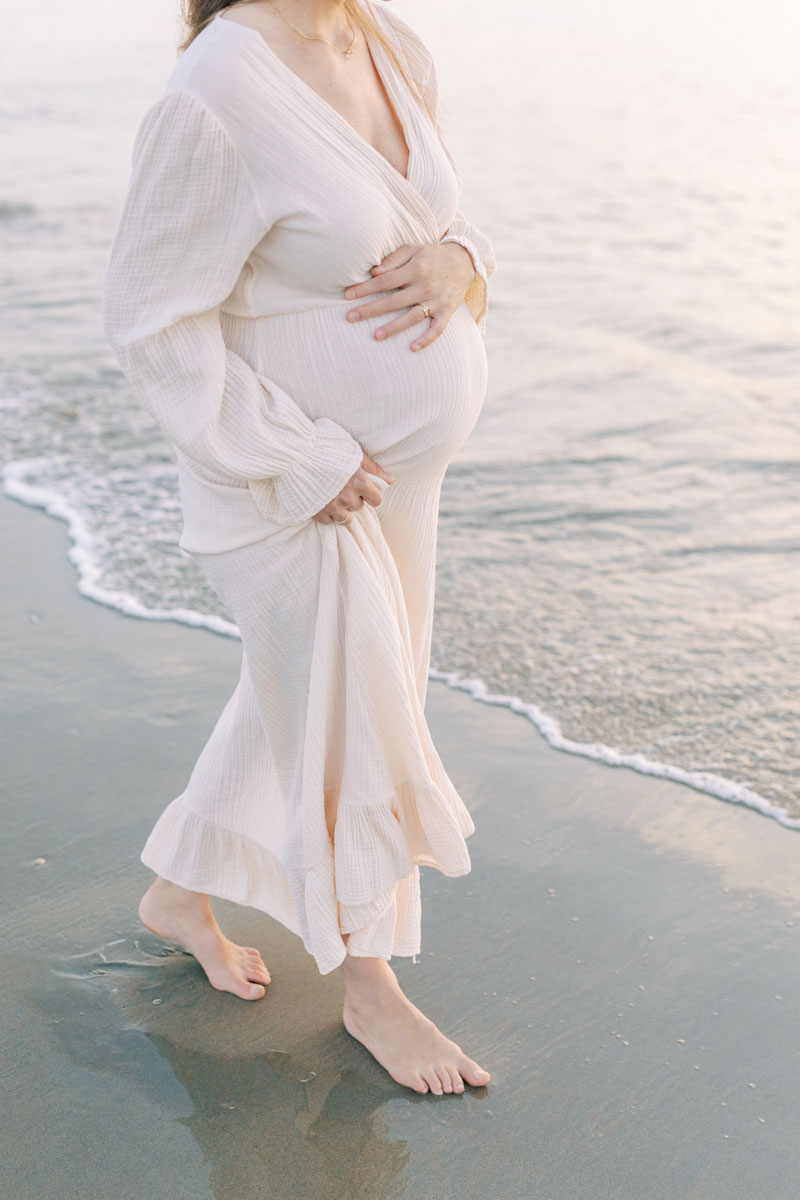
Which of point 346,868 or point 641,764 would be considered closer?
point 346,868

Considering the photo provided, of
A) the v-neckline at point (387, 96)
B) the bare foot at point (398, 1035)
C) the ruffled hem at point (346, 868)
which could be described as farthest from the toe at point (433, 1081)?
the v-neckline at point (387, 96)

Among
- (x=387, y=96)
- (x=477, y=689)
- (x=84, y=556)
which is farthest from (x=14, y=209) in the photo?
(x=387, y=96)

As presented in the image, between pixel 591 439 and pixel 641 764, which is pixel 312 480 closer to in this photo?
pixel 641 764

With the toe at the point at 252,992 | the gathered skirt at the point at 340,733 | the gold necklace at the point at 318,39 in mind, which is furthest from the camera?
the toe at the point at 252,992

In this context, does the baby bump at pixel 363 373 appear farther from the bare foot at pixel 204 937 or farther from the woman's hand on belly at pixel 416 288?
the bare foot at pixel 204 937

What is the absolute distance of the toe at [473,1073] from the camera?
2.19m

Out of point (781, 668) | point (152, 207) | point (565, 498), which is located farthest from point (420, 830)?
point (565, 498)

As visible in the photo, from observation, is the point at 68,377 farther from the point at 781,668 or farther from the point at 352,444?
the point at 352,444

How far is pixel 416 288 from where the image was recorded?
2.03 meters

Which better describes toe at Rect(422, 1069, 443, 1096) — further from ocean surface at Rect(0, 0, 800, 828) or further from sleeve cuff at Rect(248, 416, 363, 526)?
ocean surface at Rect(0, 0, 800, 828)

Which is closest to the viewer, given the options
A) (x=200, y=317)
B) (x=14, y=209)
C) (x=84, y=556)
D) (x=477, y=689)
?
(x=200, y=317)

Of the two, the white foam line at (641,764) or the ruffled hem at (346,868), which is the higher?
the ruffled hem at (346,868)

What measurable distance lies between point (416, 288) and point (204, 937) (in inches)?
53.3

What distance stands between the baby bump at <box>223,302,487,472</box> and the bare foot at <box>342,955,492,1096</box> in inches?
38.5
